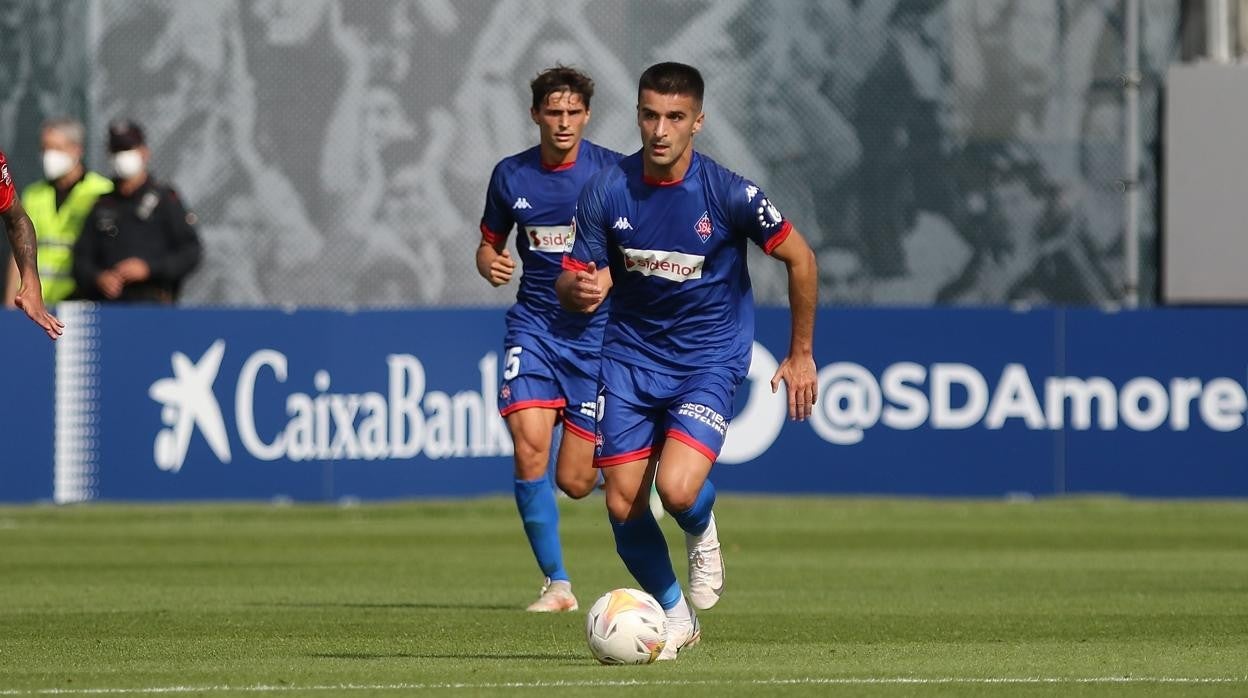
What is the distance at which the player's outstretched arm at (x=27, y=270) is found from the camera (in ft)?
30.6

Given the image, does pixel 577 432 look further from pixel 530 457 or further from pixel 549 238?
pixel 549 238

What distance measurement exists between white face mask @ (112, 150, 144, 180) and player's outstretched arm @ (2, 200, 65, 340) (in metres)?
8.73

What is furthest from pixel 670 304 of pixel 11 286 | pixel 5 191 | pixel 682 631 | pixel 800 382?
pixel 11 286

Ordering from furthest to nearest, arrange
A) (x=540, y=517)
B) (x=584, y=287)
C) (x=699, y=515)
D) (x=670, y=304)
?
(x=540, y=517)
(x=699, y=515)
(x=670, y=304)
(x=584, y=287)

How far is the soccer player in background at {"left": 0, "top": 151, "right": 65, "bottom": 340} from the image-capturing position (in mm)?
9359

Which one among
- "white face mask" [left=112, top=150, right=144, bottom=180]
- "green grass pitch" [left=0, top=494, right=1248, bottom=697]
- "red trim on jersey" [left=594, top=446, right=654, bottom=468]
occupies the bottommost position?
"green grass pitch" [left=0, top=494, right=1248, bottom=697]

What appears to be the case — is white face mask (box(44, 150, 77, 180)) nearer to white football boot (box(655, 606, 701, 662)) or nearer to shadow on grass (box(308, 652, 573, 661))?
shadow on grass (box(308, 652, 573, 661))

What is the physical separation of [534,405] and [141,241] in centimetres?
786

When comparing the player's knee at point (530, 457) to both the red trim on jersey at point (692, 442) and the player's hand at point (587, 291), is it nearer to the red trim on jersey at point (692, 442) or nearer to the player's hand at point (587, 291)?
the red trim on jersey at point (692, 442)

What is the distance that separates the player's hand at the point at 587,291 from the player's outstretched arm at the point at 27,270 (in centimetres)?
203

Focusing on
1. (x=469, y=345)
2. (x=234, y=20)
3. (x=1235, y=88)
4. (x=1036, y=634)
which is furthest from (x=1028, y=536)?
(x=234, y=20)

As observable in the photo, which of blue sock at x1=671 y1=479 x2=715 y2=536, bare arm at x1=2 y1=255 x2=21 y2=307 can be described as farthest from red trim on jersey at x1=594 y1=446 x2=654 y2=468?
bare arm at x1=2 y1=255 x2=21 y2=307

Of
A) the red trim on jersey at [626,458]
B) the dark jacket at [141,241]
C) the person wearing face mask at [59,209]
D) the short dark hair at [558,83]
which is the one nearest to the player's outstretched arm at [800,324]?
the red trim on jersey at [626,458]

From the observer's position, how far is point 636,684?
7.89 m
